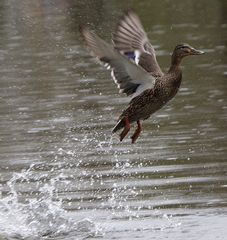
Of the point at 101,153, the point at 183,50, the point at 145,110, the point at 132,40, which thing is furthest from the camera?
the point at 101,153

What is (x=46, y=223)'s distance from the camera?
10461 millimetres

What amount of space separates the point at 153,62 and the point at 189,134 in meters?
2.91

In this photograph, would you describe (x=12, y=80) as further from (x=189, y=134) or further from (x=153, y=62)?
(x=153, y=62)

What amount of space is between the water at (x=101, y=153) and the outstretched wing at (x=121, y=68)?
1.20 metres

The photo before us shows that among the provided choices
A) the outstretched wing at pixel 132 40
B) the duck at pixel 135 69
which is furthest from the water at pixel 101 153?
the outstretched wing at pixel 132 40

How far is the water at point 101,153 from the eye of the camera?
33.6ft

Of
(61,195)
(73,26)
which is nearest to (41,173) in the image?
(61,195)

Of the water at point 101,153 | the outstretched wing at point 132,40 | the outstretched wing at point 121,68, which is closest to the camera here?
the outstretched wing at point 121,68

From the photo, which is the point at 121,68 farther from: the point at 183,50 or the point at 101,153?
the point at 101,153

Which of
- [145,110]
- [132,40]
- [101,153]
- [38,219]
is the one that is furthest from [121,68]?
[101,153]

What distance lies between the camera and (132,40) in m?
10.6

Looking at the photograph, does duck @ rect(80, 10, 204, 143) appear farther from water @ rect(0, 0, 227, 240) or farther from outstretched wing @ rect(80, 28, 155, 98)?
water @ rect(0, 0, 227, 240)

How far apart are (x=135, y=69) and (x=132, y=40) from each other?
0.92 meters

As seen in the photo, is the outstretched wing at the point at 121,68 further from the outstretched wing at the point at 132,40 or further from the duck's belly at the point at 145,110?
the outstretched wing at the point at 132,40
